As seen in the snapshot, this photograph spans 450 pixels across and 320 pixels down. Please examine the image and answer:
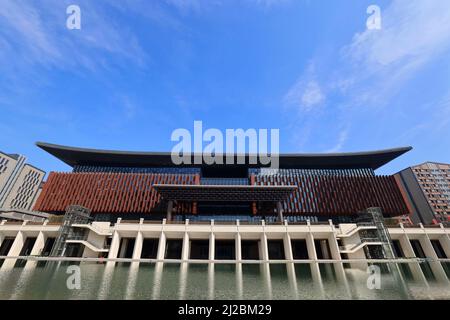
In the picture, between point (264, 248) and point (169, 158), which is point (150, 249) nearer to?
point (264, 248)

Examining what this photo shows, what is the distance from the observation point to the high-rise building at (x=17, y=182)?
82688mm

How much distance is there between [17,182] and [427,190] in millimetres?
162179

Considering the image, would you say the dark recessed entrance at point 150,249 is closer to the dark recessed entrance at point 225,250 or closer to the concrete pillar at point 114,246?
the concrete pillar at point 114,246

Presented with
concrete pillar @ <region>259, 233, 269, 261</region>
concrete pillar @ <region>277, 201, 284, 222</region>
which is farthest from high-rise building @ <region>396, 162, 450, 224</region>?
concrete pillar @ <region>259, 233, 269, 261</region>

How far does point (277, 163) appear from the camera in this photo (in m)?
53.4

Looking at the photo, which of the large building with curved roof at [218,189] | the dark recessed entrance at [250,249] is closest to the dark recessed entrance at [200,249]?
the dark recessed entrance at [250,249]

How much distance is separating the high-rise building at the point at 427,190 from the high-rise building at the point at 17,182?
468 ft

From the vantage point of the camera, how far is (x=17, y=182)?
8775 centimetres

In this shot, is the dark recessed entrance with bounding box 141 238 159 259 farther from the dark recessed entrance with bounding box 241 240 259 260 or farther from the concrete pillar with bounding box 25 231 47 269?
the dark recessed entrance with bounding box 241 240 259 260

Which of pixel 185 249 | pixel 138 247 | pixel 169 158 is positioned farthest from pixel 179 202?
pixel 185 249

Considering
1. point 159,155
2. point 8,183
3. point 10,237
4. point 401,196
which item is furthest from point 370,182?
point 8,183

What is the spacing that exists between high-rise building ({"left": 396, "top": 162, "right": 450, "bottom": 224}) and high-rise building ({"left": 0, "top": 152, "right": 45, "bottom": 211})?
143 metres

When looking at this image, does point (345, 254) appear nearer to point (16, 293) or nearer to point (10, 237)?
point (16, 293)

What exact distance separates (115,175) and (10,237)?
19467mm
